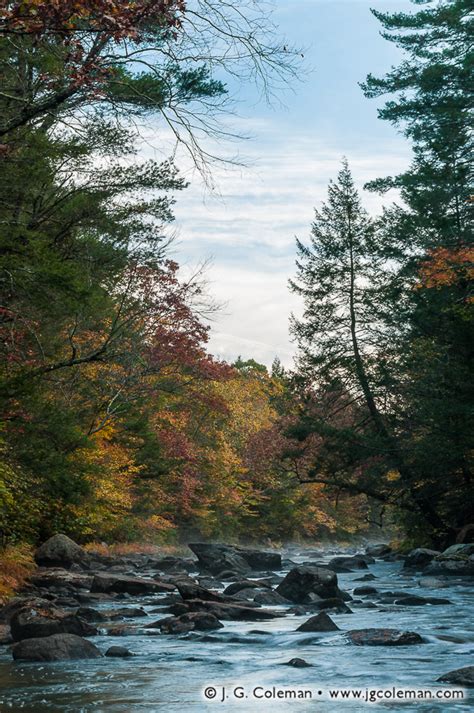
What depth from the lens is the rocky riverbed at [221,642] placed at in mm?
7766

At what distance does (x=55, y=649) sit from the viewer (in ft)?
31.1

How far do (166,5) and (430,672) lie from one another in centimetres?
700

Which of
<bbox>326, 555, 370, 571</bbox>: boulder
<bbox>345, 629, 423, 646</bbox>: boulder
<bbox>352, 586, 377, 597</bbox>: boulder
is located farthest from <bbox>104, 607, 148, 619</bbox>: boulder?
<bbox>326, 555, 370, 571</bbox>: boulder

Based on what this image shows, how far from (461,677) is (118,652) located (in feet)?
13.6

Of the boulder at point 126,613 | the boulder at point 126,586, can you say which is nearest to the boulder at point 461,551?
the boulder at point 126,586

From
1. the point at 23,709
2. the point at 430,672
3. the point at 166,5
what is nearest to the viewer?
the point at 166,5

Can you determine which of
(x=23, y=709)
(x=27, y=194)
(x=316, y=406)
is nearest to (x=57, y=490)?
(x=27, y=194)

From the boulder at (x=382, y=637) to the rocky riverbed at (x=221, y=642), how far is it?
18 mm

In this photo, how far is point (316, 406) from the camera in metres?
33.4

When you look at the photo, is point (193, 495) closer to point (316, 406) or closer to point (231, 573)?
point (316, 406)

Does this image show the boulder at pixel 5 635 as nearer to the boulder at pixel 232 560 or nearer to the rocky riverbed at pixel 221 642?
the rocky riverbed at pixel 221 642

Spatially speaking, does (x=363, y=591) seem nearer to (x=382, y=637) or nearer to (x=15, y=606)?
(x=382, y=637)

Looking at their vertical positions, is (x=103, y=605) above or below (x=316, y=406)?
below

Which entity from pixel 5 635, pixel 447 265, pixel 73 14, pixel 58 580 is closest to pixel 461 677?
pixel 5 635
